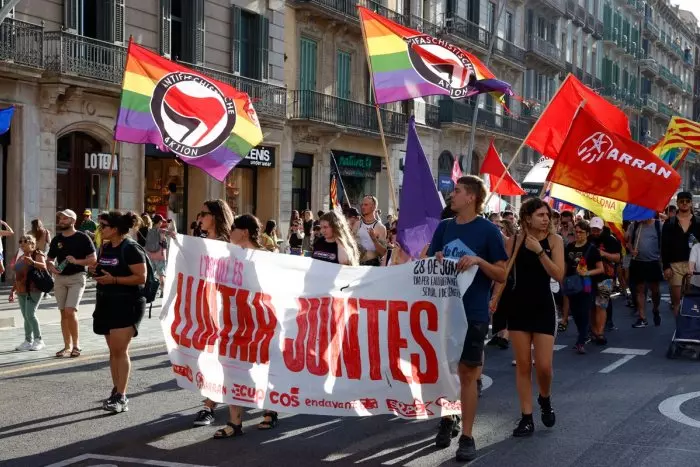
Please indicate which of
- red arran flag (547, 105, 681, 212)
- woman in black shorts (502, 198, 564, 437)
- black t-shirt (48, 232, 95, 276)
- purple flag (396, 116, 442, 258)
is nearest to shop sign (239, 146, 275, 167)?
black t-shirt (48, 232, 95, 276)

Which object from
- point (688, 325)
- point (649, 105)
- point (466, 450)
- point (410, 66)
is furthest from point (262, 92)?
point (649, 105)

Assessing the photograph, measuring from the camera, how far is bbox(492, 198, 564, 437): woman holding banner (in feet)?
22.2

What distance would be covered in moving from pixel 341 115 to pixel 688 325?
19395 millimetres

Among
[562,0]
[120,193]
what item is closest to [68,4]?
[120,193]

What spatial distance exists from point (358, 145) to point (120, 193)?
11.3m

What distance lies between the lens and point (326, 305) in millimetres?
6684

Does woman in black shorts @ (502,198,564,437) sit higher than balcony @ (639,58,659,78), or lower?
lower

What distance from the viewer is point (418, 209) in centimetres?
837

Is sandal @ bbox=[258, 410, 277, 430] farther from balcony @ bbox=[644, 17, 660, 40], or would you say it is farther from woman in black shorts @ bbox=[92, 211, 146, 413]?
balcony @ bbox=[644, 17, 660, 40]

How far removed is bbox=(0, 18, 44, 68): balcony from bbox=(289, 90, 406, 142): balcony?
9735 millimetres

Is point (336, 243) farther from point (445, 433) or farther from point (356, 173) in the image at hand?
point (356, 173)

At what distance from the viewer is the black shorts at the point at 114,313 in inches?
292

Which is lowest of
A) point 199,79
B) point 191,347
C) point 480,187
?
point 191,347

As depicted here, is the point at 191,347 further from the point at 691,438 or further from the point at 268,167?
the point at 268,167
